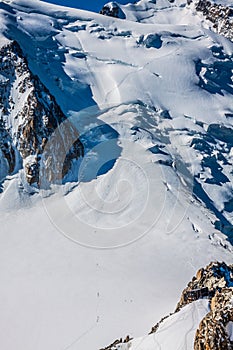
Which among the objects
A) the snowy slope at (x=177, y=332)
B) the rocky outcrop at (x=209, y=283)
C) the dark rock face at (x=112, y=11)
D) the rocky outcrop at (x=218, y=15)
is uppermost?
the snowy slope at (x=177, y=332)

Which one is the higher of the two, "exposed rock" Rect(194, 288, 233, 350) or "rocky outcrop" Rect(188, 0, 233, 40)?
"exposed rock" Rect(194, 288, 233, 350)

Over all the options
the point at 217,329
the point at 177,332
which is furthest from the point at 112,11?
the point at 217,329

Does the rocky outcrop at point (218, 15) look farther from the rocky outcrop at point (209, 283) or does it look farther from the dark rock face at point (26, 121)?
the rocky outcrop at point (209, 283)

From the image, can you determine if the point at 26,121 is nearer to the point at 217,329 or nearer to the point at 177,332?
the point at 177,332

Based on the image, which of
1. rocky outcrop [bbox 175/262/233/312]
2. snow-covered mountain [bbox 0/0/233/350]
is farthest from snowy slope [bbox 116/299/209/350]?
rocky outcrop [bbox 175/262/233/312]

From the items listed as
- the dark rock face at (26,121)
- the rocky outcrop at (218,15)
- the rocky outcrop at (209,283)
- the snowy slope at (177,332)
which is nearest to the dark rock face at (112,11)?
the rocky outcrop at (218,15)

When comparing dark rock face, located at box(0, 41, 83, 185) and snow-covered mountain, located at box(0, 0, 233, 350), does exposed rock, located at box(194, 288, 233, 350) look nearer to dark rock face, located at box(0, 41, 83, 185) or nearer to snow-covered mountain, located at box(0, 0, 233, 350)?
snow-covered mountain, located at box(0, 0, 233, 350)
